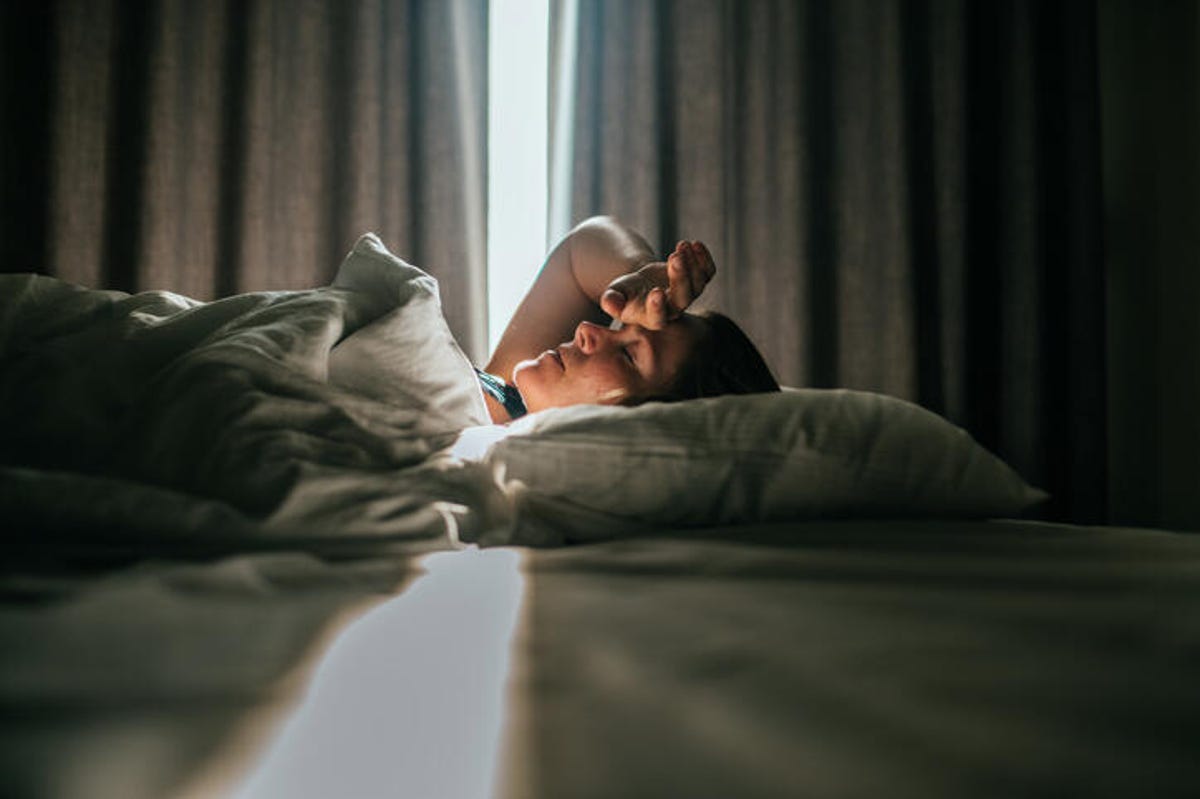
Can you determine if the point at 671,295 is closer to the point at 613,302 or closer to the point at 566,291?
the point at 613,302

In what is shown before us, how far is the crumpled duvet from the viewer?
54 cm

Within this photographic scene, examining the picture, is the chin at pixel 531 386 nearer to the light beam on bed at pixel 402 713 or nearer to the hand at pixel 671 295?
the hand at pixel 671 295

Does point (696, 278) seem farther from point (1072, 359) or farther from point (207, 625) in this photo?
point (1072, 359)

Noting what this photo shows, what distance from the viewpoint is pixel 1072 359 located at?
232 cm

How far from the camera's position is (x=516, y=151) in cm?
242

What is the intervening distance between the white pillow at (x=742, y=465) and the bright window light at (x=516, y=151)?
1605 mm

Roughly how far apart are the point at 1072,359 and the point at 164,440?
2.41 metres

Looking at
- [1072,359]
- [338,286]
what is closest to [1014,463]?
[1072,359]

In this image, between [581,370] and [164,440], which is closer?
[164,440]

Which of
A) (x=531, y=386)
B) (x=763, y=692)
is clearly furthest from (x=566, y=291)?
(x=763, y=692)

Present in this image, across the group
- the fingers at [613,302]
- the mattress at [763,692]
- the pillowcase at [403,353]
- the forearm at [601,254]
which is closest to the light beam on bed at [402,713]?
the mattress at [763,692]

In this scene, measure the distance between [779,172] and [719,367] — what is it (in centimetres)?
138

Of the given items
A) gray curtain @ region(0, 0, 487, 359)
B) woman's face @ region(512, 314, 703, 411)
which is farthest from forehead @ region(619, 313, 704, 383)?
gray curtain @ region(0, 0, 487, 359)

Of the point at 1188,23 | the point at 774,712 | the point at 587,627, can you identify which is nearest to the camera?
the point at 774,712
